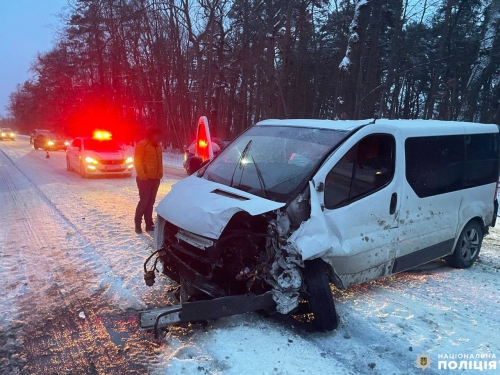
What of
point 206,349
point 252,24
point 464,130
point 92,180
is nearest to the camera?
point 206,349

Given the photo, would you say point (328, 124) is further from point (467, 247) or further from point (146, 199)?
point (146, 199)

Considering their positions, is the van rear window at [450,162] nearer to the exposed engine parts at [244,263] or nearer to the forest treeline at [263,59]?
the exposed engine parts at [244,263]

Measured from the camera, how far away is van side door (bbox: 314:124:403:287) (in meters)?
3.69

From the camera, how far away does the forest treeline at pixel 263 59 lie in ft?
72.4

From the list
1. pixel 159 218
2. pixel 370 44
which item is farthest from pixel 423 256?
pixel 370 44

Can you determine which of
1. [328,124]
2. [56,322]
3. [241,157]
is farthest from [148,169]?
[328,124]

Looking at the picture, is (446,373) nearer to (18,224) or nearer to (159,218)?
(159,218)

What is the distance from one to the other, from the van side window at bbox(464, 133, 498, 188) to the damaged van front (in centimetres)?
217

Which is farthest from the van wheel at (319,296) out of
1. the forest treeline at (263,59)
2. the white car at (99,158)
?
the forest treeline at (263,59)

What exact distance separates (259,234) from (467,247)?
366 centimetres

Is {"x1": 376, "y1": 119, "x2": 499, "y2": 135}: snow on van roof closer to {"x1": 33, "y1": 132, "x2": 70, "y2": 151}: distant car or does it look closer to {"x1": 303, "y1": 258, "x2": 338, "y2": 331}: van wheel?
{"x1": 303, "y1": 258, "x2": 338, "y2": 331}: van wheel

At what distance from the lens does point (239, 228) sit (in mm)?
3643

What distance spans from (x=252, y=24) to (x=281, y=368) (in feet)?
78.5

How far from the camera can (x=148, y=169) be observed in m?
6.78
